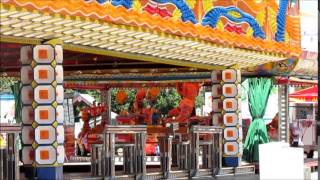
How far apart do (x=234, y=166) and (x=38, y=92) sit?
5.45 metres

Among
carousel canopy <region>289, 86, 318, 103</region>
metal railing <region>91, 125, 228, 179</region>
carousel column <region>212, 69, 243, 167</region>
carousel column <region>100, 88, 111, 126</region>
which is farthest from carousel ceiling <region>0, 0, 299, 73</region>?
carousel canopy <region>289, 86, 318, 103</region>

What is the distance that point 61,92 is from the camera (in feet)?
34.4

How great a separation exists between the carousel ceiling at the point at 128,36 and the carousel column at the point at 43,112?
291 millimetres

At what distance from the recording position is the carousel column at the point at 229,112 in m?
14.7

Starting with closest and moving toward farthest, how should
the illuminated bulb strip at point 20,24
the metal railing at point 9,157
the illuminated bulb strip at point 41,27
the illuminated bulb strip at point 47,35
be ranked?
the illuminated bulb strip at point 20,24
the illuminated bulb strip at point 41,27
the metal railing at point 9,157
the illuminated bulb strip at point 47,35

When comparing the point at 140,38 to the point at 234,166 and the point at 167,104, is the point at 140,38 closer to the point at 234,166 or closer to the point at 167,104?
the point at 234,166

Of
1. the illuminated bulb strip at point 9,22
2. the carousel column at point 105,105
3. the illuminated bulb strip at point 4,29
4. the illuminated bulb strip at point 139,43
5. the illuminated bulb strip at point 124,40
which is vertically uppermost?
the illuminated bulb strip at point 9,22

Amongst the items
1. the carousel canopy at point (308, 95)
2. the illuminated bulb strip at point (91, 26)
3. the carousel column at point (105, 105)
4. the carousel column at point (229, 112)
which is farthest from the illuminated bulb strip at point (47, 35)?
the carousel canopy at point (308, 95)

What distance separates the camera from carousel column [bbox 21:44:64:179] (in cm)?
1026

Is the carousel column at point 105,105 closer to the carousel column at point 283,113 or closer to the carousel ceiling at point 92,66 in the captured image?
the carousel ceiling at point 92,66

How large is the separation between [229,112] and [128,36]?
451cm

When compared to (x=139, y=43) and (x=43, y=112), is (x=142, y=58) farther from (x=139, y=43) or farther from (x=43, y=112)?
(x=43, y=112)

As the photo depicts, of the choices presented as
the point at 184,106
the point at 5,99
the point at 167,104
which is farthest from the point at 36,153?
the point at 167,104

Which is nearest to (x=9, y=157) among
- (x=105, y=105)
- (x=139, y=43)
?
(x=139, y=43)
